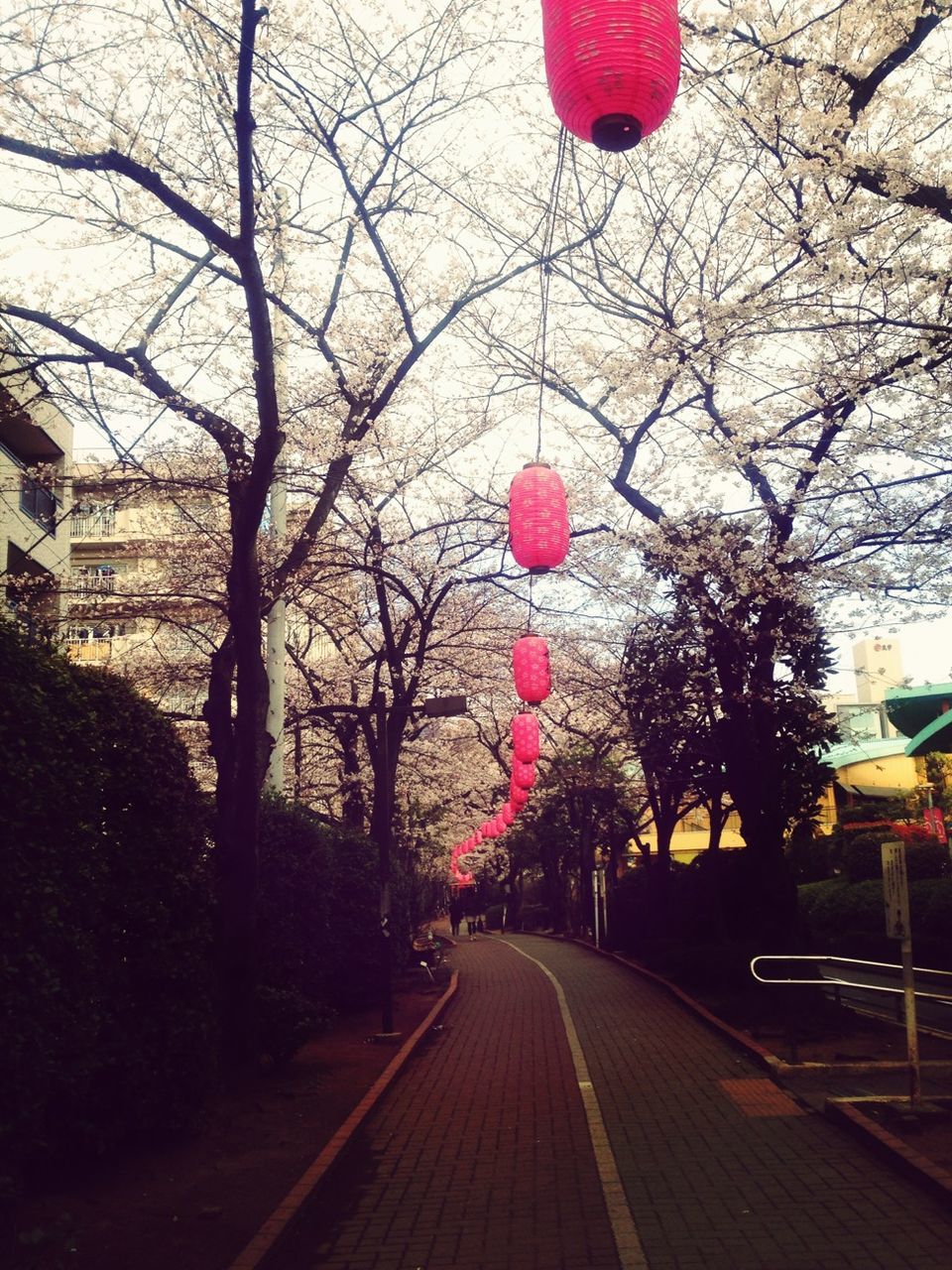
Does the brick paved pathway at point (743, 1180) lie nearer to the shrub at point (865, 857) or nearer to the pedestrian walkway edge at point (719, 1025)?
the pedestrian walkway edge at point (719, 1025)

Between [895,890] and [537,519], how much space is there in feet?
15.4

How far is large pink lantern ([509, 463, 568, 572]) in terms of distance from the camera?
1055 centimetres

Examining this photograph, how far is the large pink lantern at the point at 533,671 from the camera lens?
572 inches

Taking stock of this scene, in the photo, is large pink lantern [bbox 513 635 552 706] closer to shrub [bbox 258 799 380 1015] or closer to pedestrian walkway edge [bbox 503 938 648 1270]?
shrub [bbox 258 799 380 1015]

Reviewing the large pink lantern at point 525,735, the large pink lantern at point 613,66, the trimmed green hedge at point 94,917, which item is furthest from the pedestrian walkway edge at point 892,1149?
the large pink lantern at point 525,735

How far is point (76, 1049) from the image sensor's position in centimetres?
649

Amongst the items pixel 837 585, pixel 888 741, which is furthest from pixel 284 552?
pixel 888 741

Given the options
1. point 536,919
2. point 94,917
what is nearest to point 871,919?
point 94,917

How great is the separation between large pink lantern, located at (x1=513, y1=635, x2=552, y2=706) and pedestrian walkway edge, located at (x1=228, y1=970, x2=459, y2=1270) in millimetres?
5014

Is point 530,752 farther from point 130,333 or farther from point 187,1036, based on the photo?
point 187,1036

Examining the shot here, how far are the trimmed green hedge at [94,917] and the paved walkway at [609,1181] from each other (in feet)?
5.28

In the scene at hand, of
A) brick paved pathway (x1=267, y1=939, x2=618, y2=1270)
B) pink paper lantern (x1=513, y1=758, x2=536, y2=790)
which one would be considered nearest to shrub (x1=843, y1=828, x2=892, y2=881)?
pink paper lantern (x1=513, y1=758, x2=536, y2=790)

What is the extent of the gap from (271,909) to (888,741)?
3552 cm

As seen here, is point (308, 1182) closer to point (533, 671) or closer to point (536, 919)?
point (533, 671)
